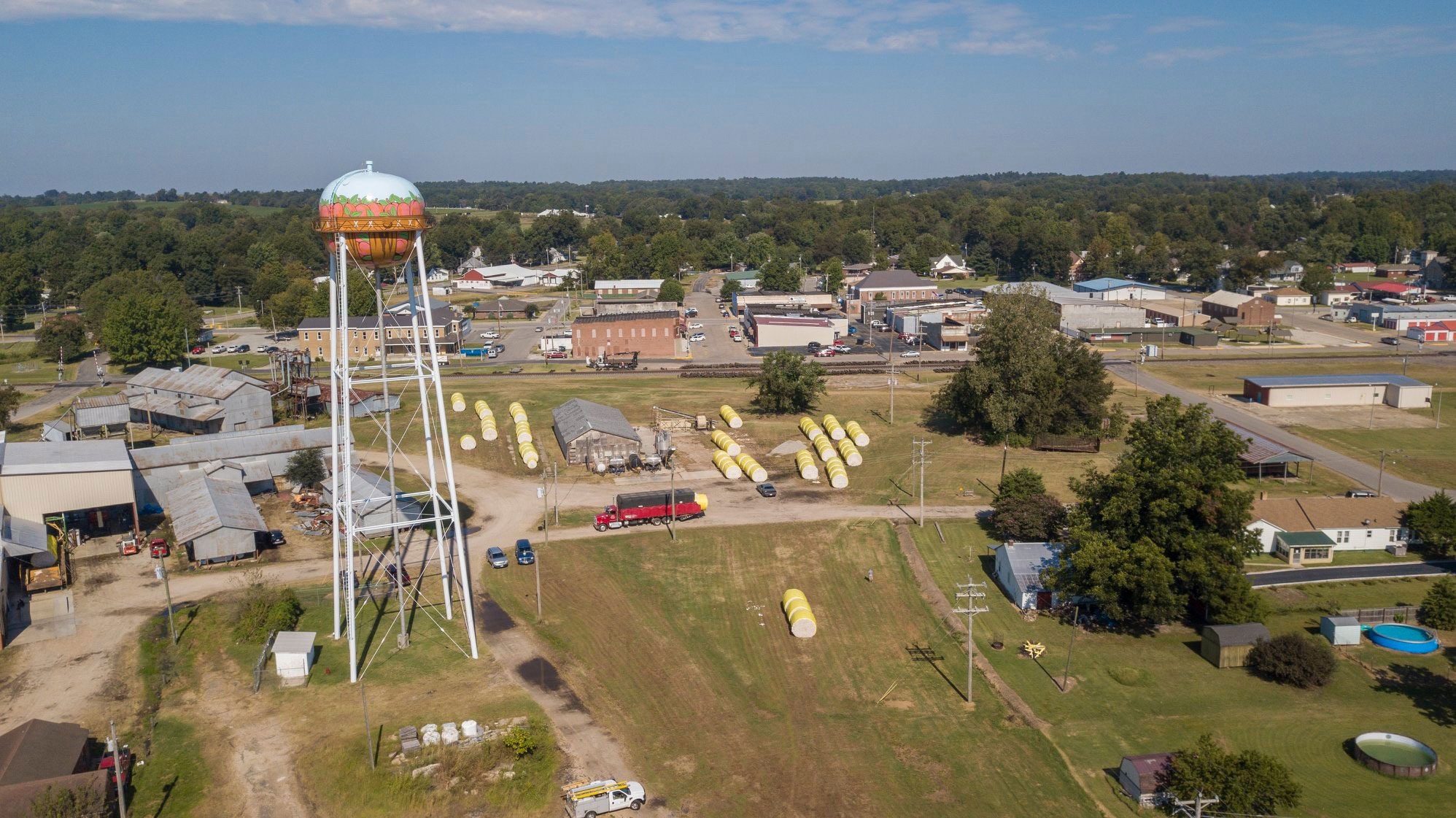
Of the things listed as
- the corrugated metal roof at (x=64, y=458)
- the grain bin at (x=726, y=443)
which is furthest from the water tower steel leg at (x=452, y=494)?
the grain bin at (x=726, y=443)

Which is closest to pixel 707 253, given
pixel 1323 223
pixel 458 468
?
pixel 1323 223

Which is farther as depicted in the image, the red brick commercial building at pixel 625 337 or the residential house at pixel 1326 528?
the red brick commercial building at pixel 625 337

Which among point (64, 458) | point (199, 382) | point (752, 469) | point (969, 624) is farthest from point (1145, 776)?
point (199, 382)

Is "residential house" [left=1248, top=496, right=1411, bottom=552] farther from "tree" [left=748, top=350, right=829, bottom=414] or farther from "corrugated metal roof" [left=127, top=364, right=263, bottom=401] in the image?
"corrugated metal roof" [left=127, top=364, right=263, bottom=401]

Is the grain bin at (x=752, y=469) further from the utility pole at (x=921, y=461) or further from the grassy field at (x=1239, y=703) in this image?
the grassy field at (x=1239, y=703)

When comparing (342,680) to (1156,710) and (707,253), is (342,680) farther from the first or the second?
(707,253)

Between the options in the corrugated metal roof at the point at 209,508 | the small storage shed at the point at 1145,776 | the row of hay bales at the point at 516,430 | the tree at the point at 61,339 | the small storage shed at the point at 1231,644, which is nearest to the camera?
the small storage shed at the point at 1145,776

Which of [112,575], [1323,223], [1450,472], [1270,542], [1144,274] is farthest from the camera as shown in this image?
[1323,223]
